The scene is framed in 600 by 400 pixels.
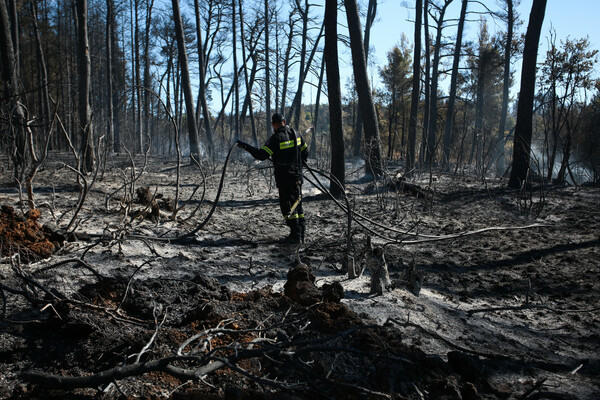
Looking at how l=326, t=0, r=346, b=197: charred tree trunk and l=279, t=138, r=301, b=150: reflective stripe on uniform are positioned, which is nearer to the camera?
l=279, t=138, r=301, b=150: reflective stripe on uniform

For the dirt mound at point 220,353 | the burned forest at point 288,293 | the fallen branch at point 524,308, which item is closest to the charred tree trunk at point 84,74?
the burned forest at point 288,293

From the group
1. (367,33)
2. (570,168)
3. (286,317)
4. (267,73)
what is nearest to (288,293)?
(286,317)

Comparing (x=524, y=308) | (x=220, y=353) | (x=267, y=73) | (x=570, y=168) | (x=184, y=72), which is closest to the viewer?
(x=220, y=353)

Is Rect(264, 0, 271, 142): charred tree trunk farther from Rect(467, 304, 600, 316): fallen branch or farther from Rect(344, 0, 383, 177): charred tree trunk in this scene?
Rect(467, 304, 600, 316): fallen branch

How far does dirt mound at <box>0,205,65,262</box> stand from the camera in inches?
135

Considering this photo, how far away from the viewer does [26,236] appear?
12.1 ft

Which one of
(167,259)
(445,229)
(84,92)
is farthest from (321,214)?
(84,92)

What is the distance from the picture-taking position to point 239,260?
437 cm

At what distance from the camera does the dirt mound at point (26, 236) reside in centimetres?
344

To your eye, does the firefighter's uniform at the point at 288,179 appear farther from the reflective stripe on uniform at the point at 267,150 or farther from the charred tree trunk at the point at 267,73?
the charred tree trunk at the point at 267,73

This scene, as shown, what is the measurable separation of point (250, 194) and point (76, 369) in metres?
7.21

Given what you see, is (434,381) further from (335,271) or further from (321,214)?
(321,214)

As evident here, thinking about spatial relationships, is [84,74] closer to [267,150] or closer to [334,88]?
[334,88]

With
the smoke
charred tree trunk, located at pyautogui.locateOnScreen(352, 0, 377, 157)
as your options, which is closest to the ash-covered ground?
the smoke
